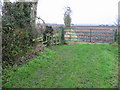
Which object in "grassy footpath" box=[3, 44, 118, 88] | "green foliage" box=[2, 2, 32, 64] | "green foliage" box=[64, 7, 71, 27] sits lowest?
"grassy footpath" box=[3, 44, 118, 88]

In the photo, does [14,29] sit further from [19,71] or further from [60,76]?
[60,76]

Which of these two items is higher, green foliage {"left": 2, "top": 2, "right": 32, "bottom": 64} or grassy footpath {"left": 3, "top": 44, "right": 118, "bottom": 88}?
green foliage {"left": 2, "top": 2, "right": 32, "bottom": 64}

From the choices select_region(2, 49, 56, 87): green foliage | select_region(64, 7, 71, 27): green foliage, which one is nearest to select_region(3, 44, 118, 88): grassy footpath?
select_region(2, 49, 56, 87): green foliage

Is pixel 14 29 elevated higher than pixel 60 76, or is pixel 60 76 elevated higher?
pixel 14 29

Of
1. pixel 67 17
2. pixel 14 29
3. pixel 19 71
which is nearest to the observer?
pixel 19 71

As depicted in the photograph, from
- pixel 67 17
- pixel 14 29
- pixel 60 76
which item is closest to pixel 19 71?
pixel 60 76

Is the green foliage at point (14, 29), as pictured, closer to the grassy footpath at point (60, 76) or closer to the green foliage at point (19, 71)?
the green foliage at point (19, 71)

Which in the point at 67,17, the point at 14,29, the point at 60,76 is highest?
the point at 67,17

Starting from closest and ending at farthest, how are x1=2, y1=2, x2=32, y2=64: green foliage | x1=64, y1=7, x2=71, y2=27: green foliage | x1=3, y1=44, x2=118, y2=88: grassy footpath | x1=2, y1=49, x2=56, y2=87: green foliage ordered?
x1=3, y1=44, x2=118, y2=88: grassy footpath → x1=2, y1=49, x2=56, y2=87: green foliage → x1=2, y1=2, x2=32, y2=64: green foliage → x1=64, y1=7, x2=71, y2=27: green foliage

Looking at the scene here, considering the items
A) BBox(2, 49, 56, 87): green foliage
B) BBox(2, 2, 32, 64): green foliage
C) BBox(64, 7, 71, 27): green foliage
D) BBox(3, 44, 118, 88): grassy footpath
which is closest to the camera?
BBox(3, 44, 118, 88): grassy footpath

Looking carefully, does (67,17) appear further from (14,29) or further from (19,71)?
(19,71)

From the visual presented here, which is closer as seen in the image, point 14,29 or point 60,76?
point 60,76

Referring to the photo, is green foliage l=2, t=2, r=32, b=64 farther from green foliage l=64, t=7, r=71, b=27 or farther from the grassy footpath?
green foliage l=64, t=7, r=71, b=27

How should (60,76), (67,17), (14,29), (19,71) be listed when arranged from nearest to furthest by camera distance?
(60,76) → (19,71) → (14,29) → (67,17)
